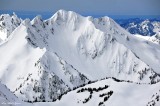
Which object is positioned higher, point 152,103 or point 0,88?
point 0,88

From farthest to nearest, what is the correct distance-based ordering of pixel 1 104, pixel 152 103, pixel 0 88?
pixel 0 88, pixel 152 103, pixel 1 104

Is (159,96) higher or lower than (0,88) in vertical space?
lower

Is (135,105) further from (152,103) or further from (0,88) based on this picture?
(0,88)

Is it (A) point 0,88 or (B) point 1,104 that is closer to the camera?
(B) point 1,104

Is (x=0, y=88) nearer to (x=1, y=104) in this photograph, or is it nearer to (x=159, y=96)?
(x=1, y=104)

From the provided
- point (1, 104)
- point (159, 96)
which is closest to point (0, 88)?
point (1, 104)

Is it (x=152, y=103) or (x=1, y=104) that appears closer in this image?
(x=1, y=104)

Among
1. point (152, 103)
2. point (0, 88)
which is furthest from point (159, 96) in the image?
point (0, 88)

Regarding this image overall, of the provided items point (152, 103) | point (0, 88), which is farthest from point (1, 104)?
point (152, 103)

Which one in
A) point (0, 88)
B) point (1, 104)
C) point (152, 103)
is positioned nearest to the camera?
point (1, 104)
